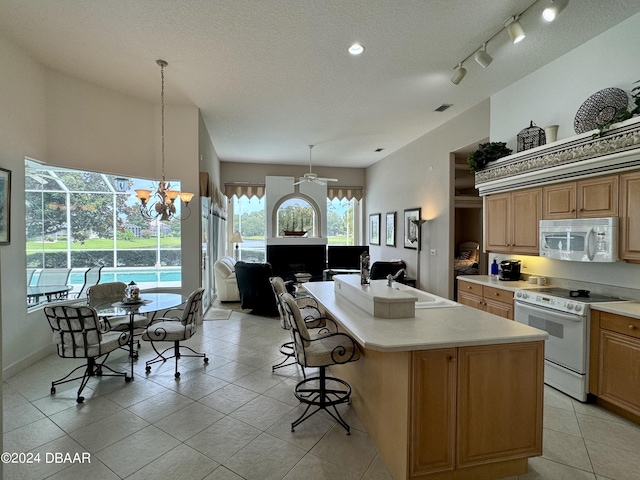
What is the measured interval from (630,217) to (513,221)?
1.26m

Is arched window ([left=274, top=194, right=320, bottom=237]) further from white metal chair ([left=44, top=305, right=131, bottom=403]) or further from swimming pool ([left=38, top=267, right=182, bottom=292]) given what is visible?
white metal chair ([left=44, top=305, right=131, bottom=403])

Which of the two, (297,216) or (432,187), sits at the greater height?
(432,187)

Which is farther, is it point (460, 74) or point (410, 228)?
point (410, 228)

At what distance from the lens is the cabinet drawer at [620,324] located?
2486mm

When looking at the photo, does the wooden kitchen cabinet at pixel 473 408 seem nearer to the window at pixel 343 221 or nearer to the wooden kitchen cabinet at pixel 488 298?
the wooden kitchen cabinet at pixel 488 298

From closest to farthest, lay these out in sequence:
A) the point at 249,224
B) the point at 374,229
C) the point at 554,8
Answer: the point at 554,8
the point at 374,229
the point at 249,224

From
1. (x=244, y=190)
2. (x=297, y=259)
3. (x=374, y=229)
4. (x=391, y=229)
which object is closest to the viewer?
(x=391, y=229)

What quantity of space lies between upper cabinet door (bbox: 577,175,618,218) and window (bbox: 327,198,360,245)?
21.5ft

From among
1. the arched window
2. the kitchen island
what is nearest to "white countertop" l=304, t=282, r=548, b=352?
the kitchen island

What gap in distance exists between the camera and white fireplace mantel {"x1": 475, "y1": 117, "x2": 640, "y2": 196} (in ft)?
8.63

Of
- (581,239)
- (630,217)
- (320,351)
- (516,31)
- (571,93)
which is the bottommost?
(320,351)

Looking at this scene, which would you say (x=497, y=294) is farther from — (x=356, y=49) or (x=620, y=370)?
(x=356, y=49)

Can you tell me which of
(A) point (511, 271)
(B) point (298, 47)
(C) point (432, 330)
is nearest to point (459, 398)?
(C) point (432, 330)

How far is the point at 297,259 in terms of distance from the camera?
810 centimetres
